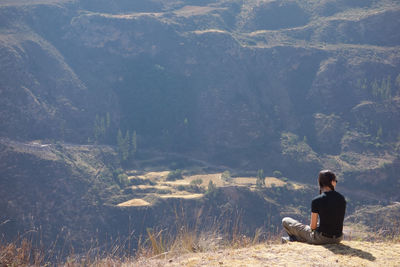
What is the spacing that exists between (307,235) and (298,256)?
1.18 metres

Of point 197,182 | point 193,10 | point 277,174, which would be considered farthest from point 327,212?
point 193,10

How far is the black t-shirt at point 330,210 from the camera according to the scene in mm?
9750

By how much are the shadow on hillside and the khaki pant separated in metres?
0.14

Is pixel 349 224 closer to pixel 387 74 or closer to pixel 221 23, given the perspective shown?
pixel 387 74

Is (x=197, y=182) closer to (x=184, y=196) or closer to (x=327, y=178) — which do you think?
(x=184, y=196)

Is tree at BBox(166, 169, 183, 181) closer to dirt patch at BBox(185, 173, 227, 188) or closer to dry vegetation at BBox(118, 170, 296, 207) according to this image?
dry vegetation at BBox(118, 170, 296, 207)

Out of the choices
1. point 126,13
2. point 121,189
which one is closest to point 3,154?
point 121,189

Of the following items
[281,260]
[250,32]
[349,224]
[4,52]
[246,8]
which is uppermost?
[246,8]

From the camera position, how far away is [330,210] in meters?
9.82

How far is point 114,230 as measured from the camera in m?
52.7

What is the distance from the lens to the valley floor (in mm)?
8953

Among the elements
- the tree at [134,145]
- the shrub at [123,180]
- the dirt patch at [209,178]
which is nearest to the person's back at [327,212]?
the dirt patch at [209,178]

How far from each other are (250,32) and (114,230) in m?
66.8

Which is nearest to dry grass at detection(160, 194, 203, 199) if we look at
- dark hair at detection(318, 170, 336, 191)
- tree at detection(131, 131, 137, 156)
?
tree at detection(131, 131, 137, 156)
